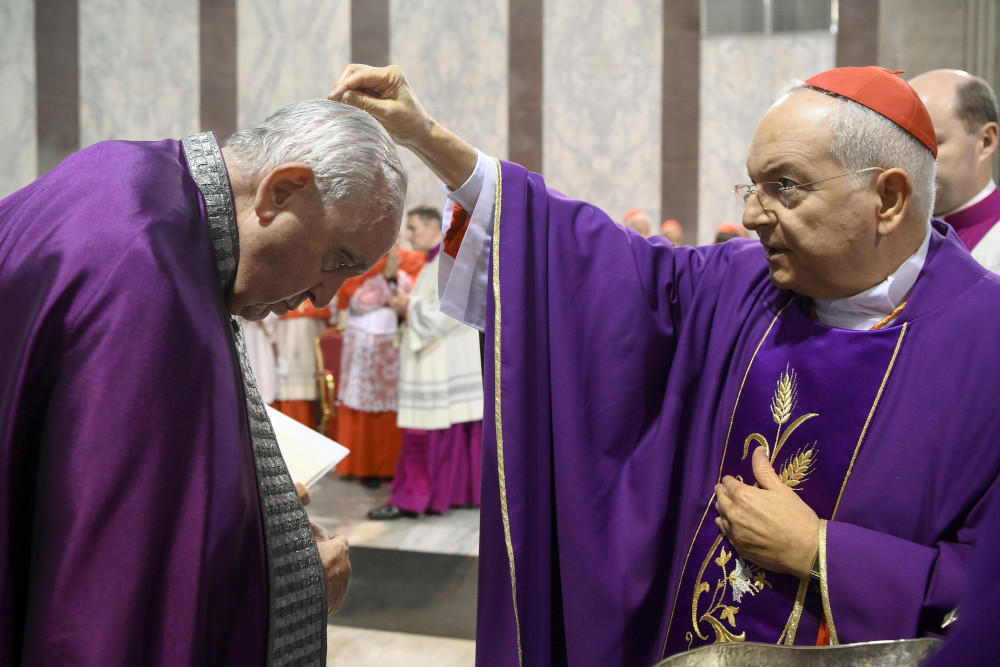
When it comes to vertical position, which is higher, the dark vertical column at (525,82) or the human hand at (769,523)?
Result: the dark vertical column at (525,82)

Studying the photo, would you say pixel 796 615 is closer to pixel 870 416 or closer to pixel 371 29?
pixel 870 416

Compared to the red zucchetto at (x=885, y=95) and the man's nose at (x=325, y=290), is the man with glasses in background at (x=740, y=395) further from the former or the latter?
the man's nose at (x=325, y=290)

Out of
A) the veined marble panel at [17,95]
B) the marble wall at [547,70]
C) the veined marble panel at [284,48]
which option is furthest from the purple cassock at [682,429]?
the veined marble panel at [284,48]

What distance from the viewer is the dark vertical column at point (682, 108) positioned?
9.27 m

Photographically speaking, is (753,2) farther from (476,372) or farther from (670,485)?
(670,485)

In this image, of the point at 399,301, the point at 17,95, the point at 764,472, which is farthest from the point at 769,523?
the point at 17,95

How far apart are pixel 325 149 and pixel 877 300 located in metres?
1.07

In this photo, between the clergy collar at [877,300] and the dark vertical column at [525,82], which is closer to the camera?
the clergy collar at [877,300]

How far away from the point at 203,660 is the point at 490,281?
3.23ft

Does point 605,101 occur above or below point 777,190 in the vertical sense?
above

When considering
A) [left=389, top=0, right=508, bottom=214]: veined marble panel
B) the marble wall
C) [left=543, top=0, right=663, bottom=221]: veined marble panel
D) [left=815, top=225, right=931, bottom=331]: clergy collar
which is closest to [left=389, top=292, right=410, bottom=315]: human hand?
[left=389, top=0, right=508, bottom=214]: veined marble panel

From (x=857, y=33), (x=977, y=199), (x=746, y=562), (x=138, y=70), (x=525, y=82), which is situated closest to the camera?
(x=746, y=562)

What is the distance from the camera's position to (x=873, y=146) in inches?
63.2

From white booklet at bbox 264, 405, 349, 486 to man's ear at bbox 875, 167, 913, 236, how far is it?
47.2 inches
